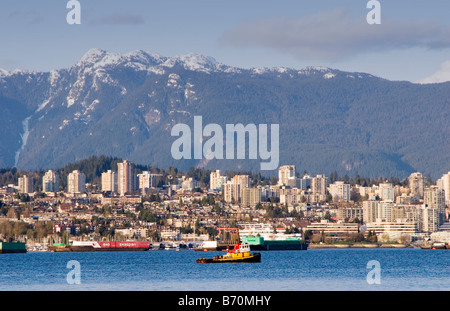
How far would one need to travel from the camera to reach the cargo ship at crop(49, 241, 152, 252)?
611 feet

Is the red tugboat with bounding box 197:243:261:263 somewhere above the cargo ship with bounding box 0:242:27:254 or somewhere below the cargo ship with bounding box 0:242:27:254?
above

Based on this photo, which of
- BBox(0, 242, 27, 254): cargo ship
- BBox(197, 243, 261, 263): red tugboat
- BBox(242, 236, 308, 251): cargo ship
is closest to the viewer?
BBox(197, 243, 261, 263): red tugboat

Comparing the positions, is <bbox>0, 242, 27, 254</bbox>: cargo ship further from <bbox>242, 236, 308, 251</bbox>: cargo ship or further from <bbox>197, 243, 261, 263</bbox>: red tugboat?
<bbox>197, 243, 261, 263</bbox>: red tugboat

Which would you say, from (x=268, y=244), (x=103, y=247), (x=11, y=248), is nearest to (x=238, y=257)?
(x=11, y=248)

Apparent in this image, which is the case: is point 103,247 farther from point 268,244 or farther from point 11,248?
point 268,244

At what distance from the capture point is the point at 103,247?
18575 centimetres

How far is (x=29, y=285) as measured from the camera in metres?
72.3

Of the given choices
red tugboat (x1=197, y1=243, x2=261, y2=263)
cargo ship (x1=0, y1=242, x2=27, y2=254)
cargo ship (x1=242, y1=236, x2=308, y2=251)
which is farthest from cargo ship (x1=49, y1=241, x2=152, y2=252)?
red tugboat (x1=197, y1=243, x2=261, y2=263)
